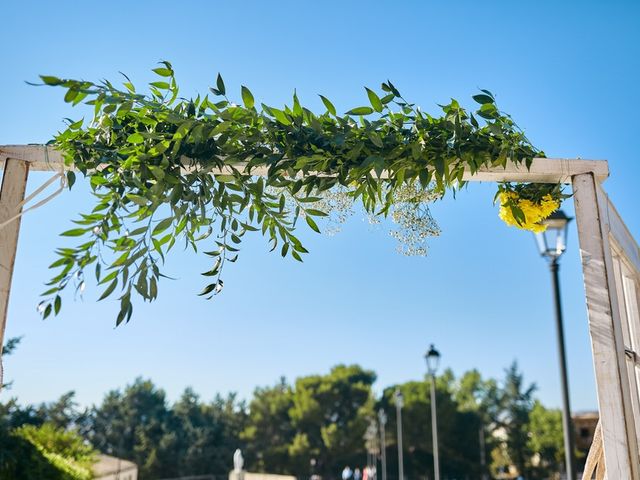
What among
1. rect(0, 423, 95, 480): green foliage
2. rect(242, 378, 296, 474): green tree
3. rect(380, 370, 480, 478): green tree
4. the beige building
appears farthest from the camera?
rect(380, 370, 480, 478): green tree

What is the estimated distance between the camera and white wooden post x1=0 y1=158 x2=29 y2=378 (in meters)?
2.23

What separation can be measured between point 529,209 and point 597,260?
1.14 feet

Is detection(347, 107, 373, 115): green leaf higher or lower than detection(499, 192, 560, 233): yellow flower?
higher

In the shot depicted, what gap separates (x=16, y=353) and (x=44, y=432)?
20.0ft

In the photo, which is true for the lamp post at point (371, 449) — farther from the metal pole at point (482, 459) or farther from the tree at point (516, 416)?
the tree at point (516, 416)

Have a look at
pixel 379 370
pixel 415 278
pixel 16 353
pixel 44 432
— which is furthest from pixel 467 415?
pixel 44 432

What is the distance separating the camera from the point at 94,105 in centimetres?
216

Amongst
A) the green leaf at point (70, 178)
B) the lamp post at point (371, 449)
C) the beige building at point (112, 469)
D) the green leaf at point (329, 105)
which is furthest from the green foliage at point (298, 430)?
the green leaf at point (329, 105)

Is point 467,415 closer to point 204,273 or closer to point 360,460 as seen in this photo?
point 360,460

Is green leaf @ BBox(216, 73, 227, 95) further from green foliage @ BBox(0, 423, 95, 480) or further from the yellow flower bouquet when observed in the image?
green foliage @ BBox(0, 423, 95, 480)

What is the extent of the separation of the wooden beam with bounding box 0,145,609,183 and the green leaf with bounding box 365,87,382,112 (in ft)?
1.43

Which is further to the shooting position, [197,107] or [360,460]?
[360,460]

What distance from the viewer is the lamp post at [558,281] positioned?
498cm

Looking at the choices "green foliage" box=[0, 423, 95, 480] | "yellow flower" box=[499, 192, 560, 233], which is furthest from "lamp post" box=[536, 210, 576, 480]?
"green foliage" box=[0, 423, 95, 480]
